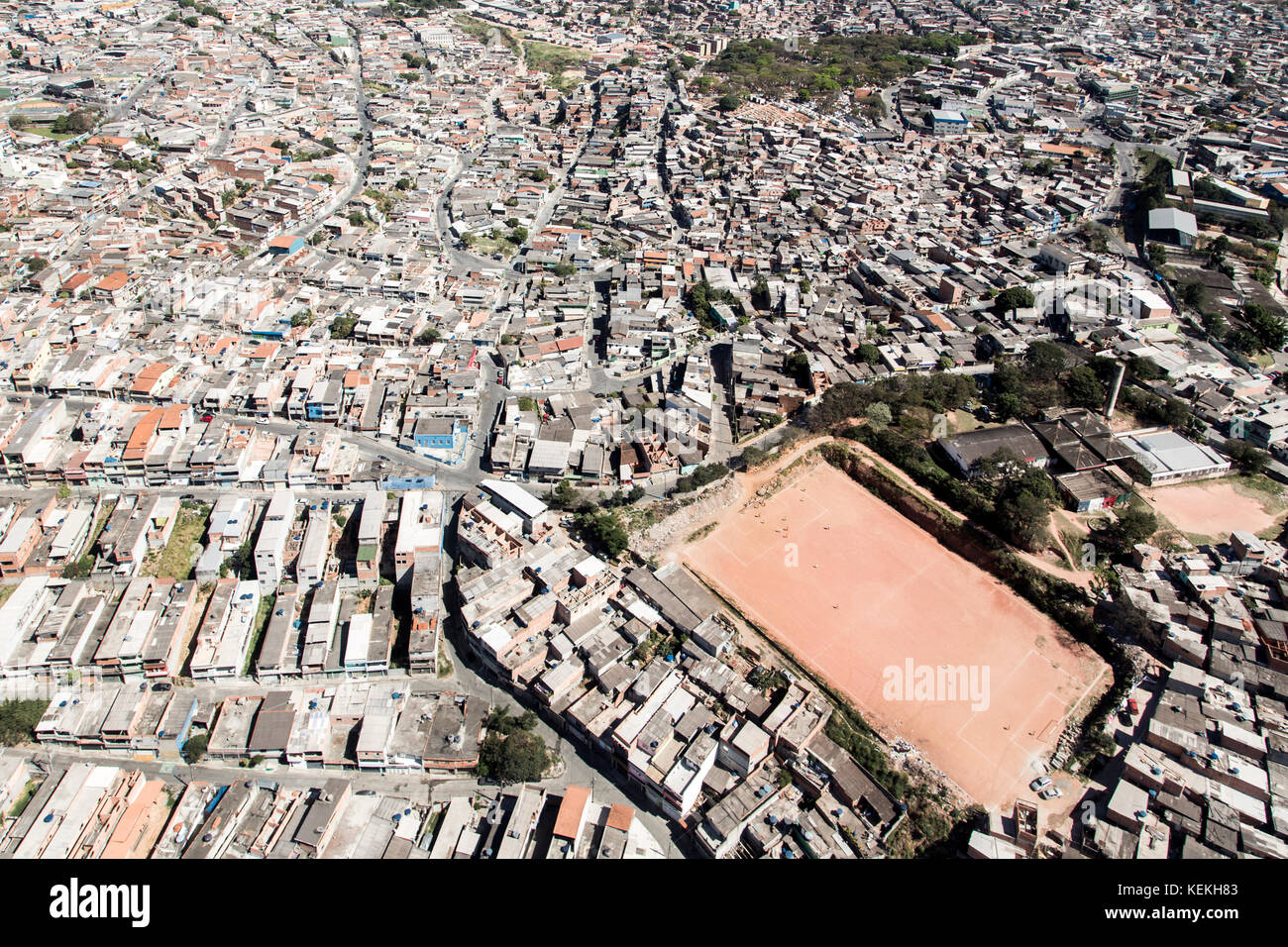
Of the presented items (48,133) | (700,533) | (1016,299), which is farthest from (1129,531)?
(48,133)

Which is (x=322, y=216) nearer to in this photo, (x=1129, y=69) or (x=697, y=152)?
(x=697, y=152)

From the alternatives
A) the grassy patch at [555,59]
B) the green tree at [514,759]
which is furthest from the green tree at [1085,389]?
the grassy patch at [555,59]

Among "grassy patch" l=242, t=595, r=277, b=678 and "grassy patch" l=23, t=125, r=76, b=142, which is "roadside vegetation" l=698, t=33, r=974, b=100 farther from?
"grassy patch" l=242, t=595, r=277, b=678

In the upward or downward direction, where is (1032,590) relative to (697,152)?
downward

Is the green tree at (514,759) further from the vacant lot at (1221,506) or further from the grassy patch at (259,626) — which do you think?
the vacant lot at (1221,506)

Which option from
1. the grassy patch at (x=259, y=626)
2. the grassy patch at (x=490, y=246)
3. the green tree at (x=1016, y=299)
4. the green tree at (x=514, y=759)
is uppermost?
the green tree at (x=1016, y=299)

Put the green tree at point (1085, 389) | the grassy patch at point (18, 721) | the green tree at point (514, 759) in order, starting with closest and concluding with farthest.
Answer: the green tree at point (514, 759), the grassy patch at point (18, 721), the green tree at point (1085, 389)
